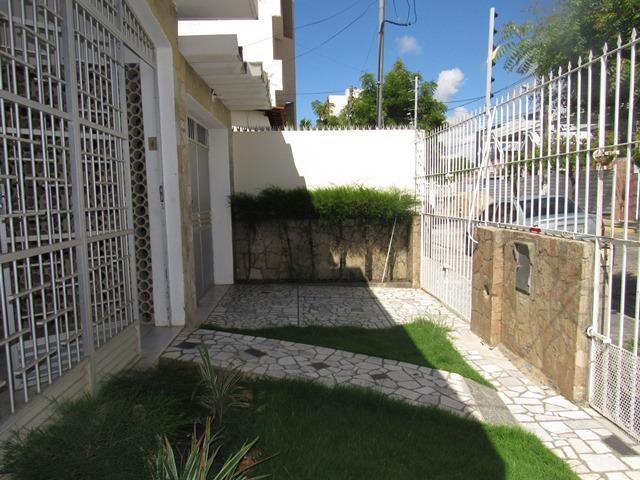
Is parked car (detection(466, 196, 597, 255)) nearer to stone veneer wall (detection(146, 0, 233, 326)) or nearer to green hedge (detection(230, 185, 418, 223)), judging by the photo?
green hedge (detection(230, 185, 418, 223))

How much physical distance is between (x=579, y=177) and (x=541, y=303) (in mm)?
1192

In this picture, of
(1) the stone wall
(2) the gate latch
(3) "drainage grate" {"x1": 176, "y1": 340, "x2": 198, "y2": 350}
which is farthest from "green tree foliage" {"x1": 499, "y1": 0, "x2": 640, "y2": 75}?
(3) "drainage grate" {"x1": 176, "y1": 340, "x2": 198, "y2": 350}

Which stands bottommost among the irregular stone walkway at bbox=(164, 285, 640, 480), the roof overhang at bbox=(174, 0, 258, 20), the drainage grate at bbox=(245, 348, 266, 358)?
the irregular stone walkway at bbox=(164, 285, 640, 480)

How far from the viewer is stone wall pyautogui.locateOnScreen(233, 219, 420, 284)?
8695 mm

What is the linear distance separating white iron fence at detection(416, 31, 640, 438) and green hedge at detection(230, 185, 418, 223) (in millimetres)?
2021

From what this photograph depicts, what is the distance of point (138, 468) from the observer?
209 cm

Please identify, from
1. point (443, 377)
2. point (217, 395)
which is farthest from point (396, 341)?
point (217, 395)

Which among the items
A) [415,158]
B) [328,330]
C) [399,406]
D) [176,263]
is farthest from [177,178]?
[415,158]

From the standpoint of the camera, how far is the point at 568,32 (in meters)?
5.04

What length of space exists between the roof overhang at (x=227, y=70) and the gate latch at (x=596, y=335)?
4.58 metres

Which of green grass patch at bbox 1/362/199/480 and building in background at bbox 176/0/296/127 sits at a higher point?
building in background at bbox 176/0/296/127

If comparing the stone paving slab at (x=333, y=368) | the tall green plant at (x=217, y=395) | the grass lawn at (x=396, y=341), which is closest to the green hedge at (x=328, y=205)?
the grass lawn at (x=396, y=341)

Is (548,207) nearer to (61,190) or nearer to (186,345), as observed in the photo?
(186,345)

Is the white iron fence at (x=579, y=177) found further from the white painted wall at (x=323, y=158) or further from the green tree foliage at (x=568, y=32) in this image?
the white painted wall at (x=323, y=158)
